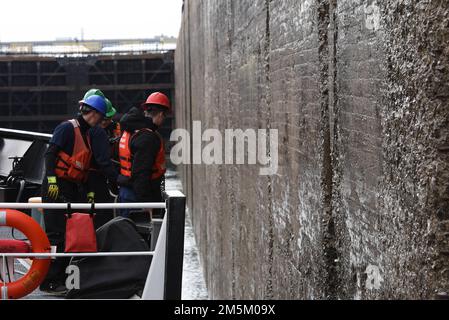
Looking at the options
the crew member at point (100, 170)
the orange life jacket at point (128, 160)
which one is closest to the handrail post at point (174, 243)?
the crew member at point (100, 170)

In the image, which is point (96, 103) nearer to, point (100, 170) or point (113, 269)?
point (100, 170)

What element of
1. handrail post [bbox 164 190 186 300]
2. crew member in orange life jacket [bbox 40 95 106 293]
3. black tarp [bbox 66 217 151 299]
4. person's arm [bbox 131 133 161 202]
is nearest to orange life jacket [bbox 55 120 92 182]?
crew member in orange life jacket [bbox 40 95 106 293]

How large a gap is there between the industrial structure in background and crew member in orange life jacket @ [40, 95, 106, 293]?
2059 cm

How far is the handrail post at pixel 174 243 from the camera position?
12.5 ft

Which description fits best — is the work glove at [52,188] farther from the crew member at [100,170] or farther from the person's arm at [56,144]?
the crew member at [100,170]

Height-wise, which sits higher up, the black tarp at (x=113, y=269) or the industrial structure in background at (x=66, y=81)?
the industrial structure in background at (x=66, y=81)

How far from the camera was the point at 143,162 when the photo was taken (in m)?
5.09

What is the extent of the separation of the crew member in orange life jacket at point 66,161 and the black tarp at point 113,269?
1.81 ft

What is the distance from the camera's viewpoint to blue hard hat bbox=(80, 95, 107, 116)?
464 cm

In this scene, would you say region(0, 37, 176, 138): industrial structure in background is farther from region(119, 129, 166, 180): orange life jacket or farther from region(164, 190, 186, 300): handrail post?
region(164, 190, 186, 300): handrail post

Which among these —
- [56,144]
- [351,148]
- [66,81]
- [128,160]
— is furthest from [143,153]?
[66,81]

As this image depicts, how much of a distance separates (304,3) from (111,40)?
81195mm
